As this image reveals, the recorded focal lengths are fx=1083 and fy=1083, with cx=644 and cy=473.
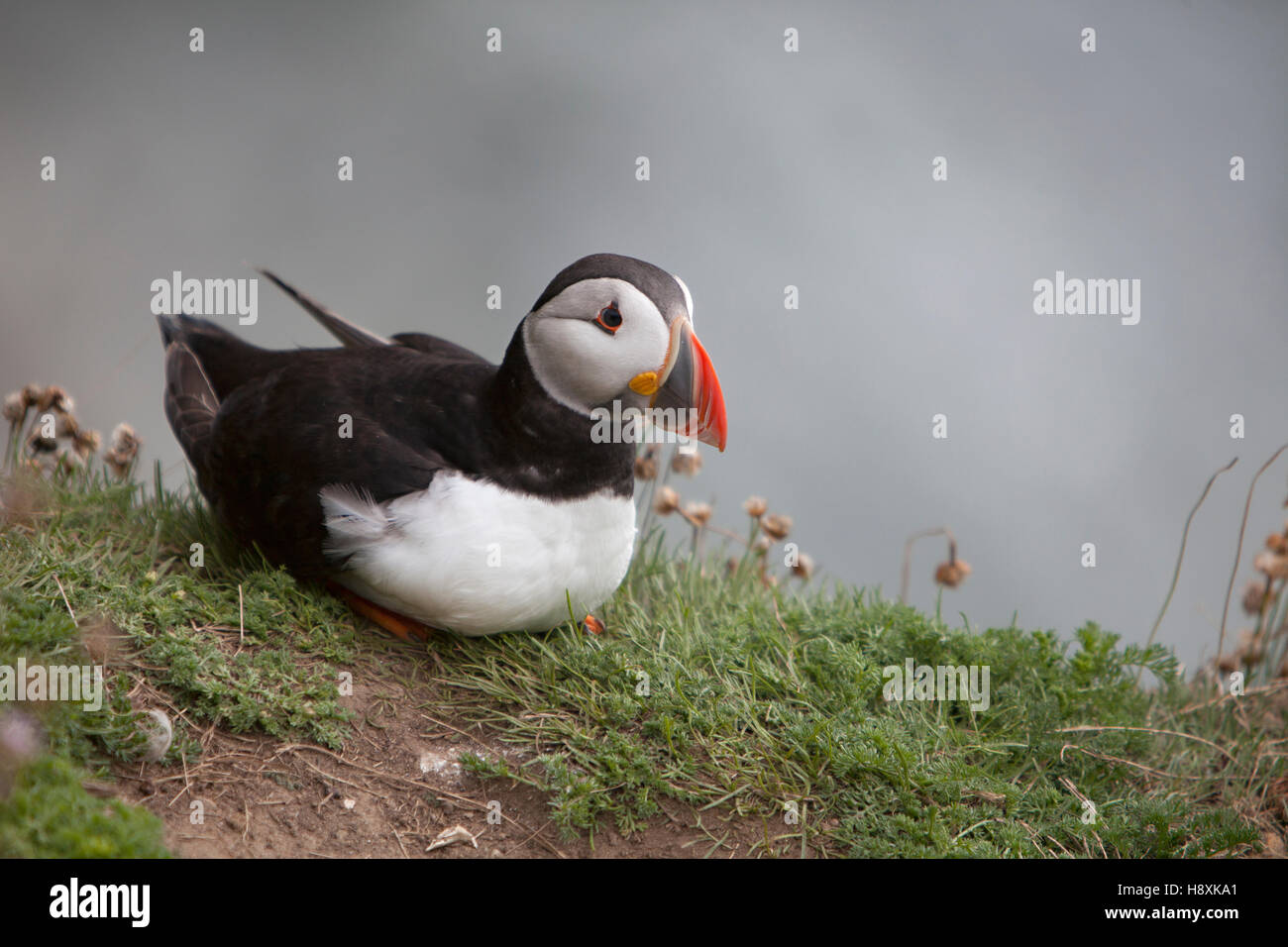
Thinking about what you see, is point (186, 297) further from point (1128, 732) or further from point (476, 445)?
point (1128, 732)

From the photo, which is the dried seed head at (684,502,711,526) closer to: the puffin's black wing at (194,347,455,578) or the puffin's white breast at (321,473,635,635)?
the puffin's white breast at (321,473,635,635)

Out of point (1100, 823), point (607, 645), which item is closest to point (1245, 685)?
point (1100, 823)

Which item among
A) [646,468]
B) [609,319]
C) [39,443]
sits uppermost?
[609,319]

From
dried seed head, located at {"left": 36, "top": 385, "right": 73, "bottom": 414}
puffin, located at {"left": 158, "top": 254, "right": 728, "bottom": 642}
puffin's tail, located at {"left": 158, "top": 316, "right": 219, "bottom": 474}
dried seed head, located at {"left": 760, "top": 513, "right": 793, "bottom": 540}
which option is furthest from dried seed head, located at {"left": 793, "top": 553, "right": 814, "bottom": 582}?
dried seed head, located at {"left": 36, "top": 385, "right": 73, "bottom": 414}

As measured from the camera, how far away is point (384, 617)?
3.39 metres

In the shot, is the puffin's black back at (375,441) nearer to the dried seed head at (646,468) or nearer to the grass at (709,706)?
the grass at (709,706)

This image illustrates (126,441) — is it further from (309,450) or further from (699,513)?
(699,513)

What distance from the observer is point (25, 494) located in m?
3.54

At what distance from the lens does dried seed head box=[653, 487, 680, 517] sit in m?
4.47

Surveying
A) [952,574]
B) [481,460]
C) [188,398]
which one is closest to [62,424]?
[188,398]

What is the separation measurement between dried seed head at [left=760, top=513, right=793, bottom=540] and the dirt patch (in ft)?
5.55

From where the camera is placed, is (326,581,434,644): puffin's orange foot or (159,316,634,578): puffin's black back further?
(326,581,434,644): puffin's orange foot

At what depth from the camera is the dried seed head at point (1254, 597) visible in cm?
447

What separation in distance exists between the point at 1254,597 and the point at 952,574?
1.28m
